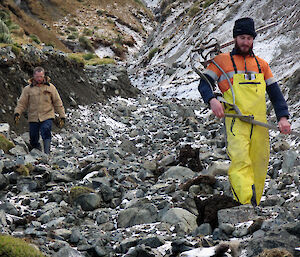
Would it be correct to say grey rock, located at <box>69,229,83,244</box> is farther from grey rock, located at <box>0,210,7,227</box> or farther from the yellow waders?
the yellow waders

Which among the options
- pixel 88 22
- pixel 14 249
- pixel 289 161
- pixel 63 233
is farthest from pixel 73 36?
pixel 14 249

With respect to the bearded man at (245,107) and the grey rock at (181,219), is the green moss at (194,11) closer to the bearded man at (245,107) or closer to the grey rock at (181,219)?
the bearded man at (245,107)

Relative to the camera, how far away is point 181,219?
16.4 feet

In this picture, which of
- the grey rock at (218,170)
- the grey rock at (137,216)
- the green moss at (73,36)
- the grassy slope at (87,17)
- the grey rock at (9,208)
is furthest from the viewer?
the grassy slope at (87,17)

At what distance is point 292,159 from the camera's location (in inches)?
276

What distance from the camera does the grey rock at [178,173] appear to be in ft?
25.5

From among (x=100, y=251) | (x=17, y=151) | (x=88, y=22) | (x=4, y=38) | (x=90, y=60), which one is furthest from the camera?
(x=88, y=22)

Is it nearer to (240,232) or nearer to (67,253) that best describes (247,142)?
(240,232)

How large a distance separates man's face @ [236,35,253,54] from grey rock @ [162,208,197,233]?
7.00 ft

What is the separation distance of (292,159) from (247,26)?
285cm

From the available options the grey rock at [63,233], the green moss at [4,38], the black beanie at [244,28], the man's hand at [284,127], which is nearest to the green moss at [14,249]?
the grey rock at [63,233]

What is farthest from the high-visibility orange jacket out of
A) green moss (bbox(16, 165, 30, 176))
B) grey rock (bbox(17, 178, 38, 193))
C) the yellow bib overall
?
green moss (bbox(16, 165, 30, 176))

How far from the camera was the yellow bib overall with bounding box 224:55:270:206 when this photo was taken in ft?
15.8

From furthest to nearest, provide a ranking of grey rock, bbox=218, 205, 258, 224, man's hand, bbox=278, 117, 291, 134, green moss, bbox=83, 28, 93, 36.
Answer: green moss, bbox=83, 28, 93, 36 → man's hand, bbox=278, 117, 291, 134 → grey rock, bbox=218, 205, 258, 224
